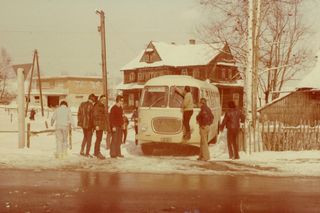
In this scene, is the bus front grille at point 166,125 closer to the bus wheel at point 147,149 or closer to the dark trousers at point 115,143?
the bus wheel at point 147,149

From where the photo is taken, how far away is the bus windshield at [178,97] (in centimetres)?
1897

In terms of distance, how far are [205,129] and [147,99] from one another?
3.03 m

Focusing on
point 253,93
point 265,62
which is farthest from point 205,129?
point 265,62

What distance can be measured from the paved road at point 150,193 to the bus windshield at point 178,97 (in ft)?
18.9

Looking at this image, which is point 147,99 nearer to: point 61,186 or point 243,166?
point 243,166

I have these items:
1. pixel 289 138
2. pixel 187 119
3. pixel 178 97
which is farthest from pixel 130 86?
pixel 187 119

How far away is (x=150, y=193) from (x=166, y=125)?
26.0 ft

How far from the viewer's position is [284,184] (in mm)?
12242

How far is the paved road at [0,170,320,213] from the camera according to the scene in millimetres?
9172

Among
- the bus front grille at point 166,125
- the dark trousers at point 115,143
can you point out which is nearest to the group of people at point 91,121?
the dark trousers at point 115,143

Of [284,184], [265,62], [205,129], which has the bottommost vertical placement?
[284,184]

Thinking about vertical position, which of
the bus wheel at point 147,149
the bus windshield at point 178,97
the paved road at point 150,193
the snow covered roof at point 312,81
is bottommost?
the paved road at point 150,193

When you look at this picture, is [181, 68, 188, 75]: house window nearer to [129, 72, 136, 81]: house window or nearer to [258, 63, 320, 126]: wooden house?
[129, 72, 136, 81]: house window

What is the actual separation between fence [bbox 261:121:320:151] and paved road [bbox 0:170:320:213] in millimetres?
6273
